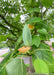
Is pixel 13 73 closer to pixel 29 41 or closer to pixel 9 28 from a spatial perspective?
pixel 29 41

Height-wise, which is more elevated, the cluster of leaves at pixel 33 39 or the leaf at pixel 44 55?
the cluster of leaves at pixel 33 39

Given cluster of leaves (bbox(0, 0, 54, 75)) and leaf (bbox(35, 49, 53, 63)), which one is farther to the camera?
leaf (bbox(35, 49, 53, 63))

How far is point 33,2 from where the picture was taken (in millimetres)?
391

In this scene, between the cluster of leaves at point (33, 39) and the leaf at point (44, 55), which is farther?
the leaf at point (44, 55)

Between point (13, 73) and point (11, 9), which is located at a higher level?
point (11, 9)

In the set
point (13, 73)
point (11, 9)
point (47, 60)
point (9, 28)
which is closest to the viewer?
point (13, 73)

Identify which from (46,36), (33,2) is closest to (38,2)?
(33,2)

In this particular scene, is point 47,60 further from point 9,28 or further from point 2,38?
point 9,28

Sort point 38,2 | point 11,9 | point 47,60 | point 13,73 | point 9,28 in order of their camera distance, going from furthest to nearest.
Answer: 1. point 9,28
2. point 11,9
3. point 38,2
4. point 47,60
5. point 13,73

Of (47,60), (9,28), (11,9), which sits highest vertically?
(11,9)

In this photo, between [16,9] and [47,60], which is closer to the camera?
[47,60]

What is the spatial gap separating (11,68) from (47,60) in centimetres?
23

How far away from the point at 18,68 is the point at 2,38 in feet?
0.26

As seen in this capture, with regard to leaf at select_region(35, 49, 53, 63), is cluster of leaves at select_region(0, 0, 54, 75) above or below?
above
